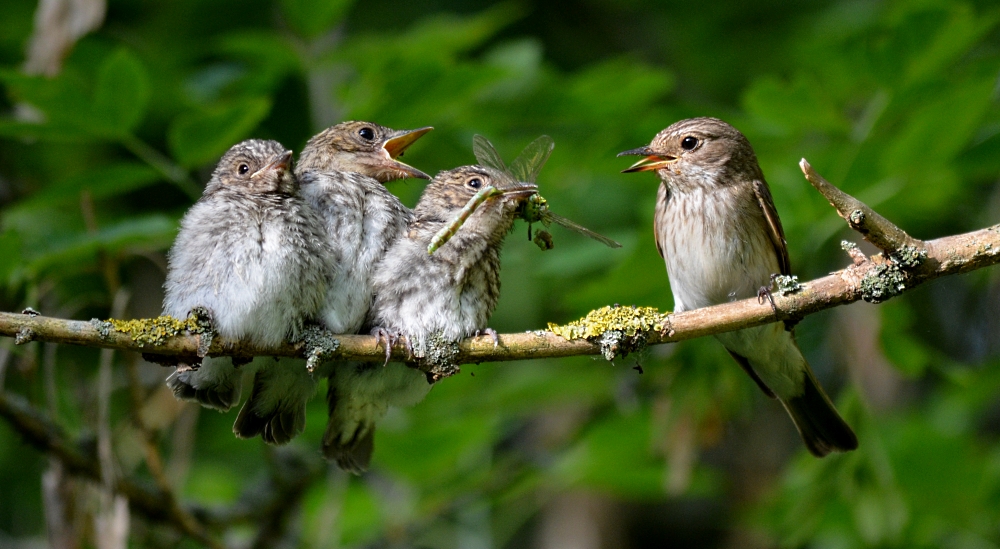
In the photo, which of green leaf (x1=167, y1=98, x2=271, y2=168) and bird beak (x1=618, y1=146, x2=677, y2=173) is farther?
bird beak (x1=618, y1=146, x2=677, y2=173)

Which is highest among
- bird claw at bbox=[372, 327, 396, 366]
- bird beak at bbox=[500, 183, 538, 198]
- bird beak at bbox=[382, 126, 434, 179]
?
bird beak at bbox=[382, 126, 434, 179]

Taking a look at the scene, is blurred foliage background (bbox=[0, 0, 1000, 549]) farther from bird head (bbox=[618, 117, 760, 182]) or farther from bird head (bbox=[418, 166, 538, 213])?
bird head (bbox=[418, 166, 538, 213])

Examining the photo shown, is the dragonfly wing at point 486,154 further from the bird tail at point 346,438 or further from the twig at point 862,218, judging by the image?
the twig at point 862,218

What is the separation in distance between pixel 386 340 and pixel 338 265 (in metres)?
0.50

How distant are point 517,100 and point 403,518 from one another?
262cm

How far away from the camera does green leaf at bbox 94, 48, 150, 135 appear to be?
4406mm

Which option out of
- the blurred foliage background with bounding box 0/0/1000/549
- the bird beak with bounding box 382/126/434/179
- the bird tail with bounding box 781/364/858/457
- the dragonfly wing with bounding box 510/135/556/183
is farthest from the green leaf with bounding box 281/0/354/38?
the bird tail with bounding box 781/364/858/457

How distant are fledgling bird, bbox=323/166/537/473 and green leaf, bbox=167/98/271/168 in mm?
825

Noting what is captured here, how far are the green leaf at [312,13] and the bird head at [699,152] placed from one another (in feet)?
5.85

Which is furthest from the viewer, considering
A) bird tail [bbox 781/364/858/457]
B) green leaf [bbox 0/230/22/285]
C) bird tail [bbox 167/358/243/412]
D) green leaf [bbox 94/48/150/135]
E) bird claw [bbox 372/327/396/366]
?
bird tail [bbox 781/364/858/457]

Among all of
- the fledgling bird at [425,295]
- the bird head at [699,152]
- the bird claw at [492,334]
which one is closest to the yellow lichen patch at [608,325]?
the bird claw at [492,334]

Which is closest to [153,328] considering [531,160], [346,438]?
[346,438]

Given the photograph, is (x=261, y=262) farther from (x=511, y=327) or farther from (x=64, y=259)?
(x=511, y=327)

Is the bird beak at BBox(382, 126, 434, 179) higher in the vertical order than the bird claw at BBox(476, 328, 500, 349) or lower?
higher
